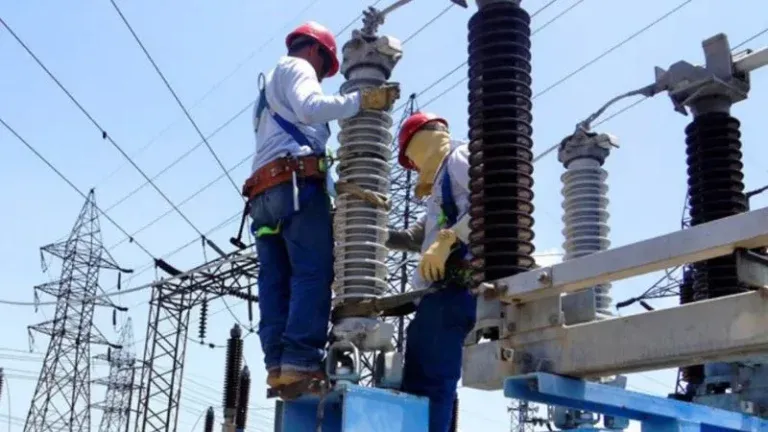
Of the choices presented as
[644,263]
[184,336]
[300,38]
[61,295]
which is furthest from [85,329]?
[644,263]

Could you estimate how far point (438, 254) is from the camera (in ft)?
11.9

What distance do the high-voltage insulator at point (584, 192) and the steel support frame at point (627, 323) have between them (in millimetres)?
1413

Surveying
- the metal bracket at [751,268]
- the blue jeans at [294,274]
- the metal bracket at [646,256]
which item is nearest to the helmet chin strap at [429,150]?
the blue jeans at [294,274]

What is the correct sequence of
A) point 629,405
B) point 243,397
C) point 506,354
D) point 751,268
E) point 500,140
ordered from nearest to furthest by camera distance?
point 751,268 → point 506,354 → point 629,405 → point 500,140 → point 243,397

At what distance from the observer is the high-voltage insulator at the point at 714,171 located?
164 inches

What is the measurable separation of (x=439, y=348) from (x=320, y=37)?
1374 millimetres

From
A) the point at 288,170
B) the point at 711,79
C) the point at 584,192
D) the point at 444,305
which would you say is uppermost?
the point at 711,79

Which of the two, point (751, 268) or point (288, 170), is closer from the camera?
point (751, 268)

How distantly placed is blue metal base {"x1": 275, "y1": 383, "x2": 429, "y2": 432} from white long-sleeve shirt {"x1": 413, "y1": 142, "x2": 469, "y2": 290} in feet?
2.28

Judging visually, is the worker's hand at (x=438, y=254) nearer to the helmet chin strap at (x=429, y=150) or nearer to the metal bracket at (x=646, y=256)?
the helmet chin strap at (x=429, y=150)

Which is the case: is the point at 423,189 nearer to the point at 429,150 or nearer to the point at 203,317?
the point at 429,150

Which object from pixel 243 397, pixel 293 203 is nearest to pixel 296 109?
pixel 293 203

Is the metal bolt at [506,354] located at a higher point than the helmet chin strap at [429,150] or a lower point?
lower

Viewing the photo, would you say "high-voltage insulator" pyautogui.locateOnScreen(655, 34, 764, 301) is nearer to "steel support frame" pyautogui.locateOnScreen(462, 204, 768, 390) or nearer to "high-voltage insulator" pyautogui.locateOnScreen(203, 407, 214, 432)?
"steel support frame" pyautogui.locateOnScreen(462, 204, 768, 390)
